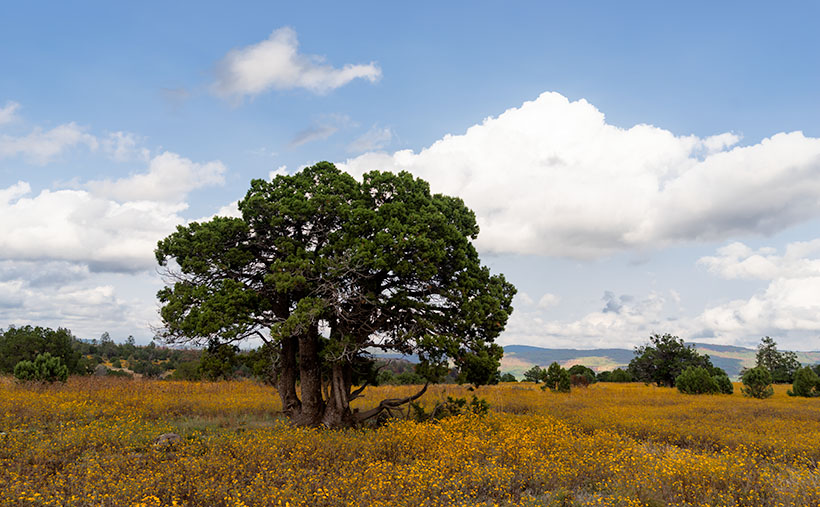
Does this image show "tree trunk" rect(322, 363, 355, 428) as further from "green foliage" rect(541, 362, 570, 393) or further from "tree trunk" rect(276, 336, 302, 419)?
"green foliage" rect(541, 362, 570, 393)

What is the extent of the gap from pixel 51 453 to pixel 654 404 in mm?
28783

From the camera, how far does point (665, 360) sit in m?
52.6

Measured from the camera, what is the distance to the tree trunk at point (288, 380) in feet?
58.2

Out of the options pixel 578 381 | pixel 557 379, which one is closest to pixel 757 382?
pixel 578 381

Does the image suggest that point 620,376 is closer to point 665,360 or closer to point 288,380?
point 665,360

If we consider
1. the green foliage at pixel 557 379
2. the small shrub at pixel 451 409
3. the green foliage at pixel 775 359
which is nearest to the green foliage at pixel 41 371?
the small shrub at pixel 451 409

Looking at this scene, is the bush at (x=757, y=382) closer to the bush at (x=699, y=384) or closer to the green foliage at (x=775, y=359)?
the bush at (x=699, y=384)

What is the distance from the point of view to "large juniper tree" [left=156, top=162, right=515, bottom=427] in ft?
51.6

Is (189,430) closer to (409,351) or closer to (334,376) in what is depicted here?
(334,376)

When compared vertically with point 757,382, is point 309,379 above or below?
above

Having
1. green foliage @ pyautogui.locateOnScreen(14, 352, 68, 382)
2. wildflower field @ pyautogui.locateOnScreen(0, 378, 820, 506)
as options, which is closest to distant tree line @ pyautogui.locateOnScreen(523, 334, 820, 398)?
wildflower field @ pyautogui.locateOnScreen(0, 378, 820, 506)

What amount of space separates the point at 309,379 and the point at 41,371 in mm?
16717

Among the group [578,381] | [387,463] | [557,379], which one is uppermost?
[387,463]

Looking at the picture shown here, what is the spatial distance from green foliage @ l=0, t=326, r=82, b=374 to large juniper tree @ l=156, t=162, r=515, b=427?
2867cm
